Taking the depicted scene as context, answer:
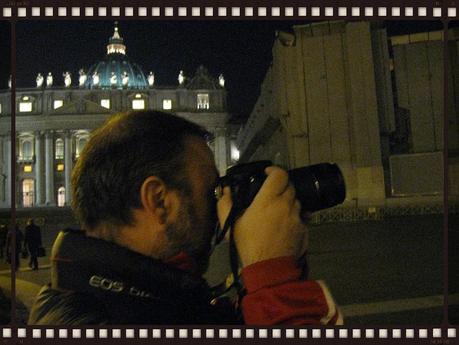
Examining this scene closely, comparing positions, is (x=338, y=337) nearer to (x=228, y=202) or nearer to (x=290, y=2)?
(x=228, y=202)

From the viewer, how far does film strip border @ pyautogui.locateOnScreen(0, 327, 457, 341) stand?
1798mm

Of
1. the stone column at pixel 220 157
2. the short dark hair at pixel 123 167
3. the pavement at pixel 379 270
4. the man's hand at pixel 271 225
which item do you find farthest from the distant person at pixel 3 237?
the man's hand at pixel 271 225

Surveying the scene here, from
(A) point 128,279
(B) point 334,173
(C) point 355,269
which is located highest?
(B) point 334,173

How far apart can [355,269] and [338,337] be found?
5.20m

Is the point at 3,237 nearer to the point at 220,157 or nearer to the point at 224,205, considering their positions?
the point at 220,157

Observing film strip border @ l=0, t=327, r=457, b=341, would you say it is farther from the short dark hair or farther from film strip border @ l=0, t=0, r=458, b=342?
the short dark hair

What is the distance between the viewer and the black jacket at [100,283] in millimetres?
1298

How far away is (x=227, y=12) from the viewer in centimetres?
234

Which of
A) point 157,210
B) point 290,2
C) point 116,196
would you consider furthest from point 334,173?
point 290,2

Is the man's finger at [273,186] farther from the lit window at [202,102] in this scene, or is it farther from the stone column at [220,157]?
the lit window at [202,102]

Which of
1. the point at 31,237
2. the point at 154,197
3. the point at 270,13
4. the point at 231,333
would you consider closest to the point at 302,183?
the point at 154,197

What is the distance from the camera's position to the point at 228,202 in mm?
1424

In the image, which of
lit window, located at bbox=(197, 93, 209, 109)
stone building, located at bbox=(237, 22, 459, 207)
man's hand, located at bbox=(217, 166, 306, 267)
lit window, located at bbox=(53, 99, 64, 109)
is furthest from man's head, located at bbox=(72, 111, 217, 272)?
lit window, located at bbox=(53, 99, 64, 109)

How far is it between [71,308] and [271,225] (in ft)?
1.82
